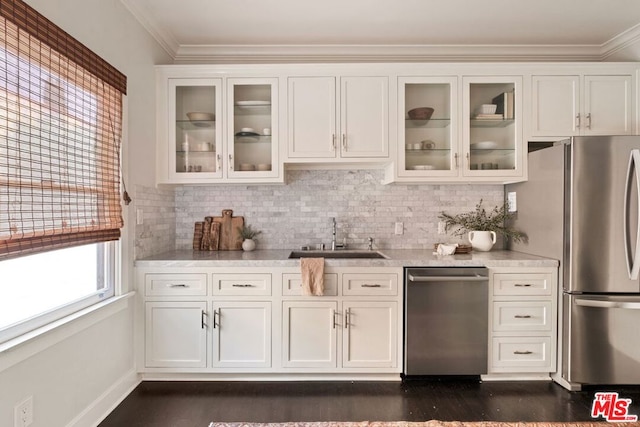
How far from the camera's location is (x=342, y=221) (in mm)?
3125

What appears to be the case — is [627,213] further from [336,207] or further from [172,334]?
[172,334]

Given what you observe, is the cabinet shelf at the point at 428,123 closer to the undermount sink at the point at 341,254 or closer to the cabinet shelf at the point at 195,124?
the undermount sink at the point at 341,254

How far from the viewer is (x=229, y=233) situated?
306 centimetres

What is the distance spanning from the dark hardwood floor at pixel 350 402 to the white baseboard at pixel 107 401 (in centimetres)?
4

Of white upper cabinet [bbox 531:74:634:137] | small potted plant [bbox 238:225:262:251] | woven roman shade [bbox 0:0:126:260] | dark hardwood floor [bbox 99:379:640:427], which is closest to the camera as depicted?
woven roman shade [bbox 0:0:126:260]

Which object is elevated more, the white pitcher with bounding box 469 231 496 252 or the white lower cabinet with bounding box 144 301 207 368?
the white pitcher with bounding box 469 231 496 252

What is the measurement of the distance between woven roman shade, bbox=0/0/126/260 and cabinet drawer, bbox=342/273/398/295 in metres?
1.55

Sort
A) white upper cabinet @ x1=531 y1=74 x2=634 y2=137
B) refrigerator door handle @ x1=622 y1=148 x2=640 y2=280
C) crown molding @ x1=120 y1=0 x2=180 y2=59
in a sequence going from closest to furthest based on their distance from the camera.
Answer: refrigerator door handle @ x1=622 y1=148 x2=640 y2=280 < crown molding @ x1=120 y1=0 x2=180 y2=59 < white upper cabinet @ x1=531 y1=74 x2=634 y2=137

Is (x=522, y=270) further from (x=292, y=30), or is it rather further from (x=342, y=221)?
(x=292, y=30)

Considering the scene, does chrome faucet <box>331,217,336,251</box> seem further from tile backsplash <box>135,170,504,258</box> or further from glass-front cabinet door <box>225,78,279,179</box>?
glass-front cabinet door <box>225,78,279,179</box>

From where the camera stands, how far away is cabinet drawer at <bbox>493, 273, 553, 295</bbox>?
96.9 inches

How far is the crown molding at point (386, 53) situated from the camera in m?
2.98

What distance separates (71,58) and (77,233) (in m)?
0.89

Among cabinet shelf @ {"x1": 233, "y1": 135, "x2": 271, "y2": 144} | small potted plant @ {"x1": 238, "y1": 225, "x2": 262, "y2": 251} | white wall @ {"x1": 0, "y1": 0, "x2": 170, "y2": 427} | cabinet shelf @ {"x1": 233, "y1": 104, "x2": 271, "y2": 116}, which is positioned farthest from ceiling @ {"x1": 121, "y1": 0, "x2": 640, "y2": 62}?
small potted plant @ {"x1": 238, "y1": 225, "x2": 262, "y2": 251}
